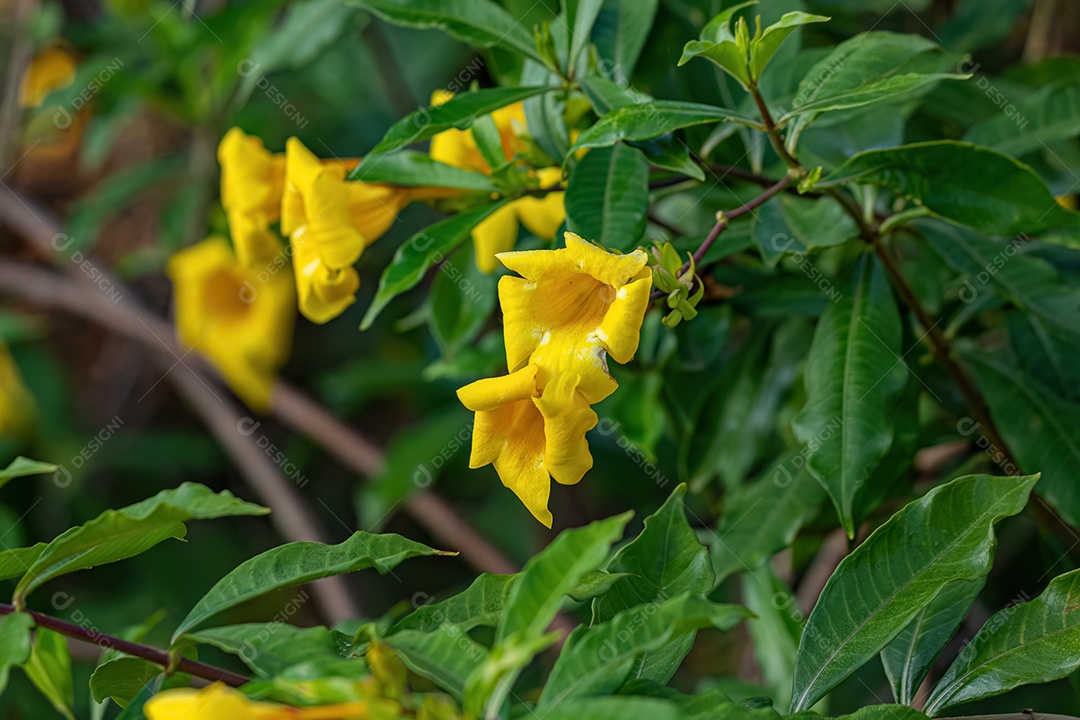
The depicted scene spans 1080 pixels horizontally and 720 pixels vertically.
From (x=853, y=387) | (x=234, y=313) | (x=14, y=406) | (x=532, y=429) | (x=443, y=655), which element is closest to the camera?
(x=443, y=655)

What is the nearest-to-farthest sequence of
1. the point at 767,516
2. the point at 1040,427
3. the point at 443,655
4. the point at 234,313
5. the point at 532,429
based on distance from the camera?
the point at 443,655 < the point at 532,429 < the point at 1040,427 < the point at 767,516 < the point at 234,313

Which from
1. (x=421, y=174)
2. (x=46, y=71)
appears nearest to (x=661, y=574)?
(x=421, y=174)

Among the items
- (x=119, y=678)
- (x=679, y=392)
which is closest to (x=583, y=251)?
(x=119, y=678)

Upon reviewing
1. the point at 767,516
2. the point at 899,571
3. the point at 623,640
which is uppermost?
the point at 623,640

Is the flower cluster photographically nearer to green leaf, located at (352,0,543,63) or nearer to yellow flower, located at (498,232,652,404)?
Answer: yellow flower, located at (498,232,652,404)

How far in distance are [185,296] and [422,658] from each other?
159cm

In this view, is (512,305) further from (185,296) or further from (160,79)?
(160,79)

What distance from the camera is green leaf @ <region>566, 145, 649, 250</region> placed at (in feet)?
2.88

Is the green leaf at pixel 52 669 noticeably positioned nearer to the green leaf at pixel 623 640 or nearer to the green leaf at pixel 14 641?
the green leaf at pixel 14 641

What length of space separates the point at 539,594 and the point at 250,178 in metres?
0.75

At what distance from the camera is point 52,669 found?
87 cm

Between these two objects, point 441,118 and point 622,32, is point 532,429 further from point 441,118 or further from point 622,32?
point 622,32

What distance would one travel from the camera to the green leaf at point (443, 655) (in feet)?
1.97

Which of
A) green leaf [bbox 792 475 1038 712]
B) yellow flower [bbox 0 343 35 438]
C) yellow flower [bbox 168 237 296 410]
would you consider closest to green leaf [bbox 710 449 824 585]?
green leaf [bbox 792 475 1038 712]
